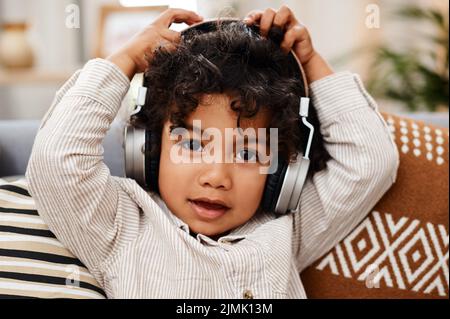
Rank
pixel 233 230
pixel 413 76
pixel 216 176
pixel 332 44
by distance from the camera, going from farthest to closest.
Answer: pixel 332 44 → pixel 413 76 → pixel 233 230 → pixel 216 176

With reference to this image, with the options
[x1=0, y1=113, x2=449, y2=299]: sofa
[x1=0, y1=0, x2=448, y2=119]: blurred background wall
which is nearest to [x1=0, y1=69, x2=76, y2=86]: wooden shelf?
[x1=0, y1=0, x2=448, y2=119]: blurred background wall

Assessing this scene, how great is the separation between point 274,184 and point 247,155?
0.07m

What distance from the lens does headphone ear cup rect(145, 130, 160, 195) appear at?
710 mm

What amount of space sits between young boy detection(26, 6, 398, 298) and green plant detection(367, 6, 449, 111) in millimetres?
894

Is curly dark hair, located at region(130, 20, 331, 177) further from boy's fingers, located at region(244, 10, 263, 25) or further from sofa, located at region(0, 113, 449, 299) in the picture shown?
sofa, located at region(0, 113, 449, 299)

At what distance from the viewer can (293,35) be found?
72 centimetres

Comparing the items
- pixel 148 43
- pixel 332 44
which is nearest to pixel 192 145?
pixel 148 43

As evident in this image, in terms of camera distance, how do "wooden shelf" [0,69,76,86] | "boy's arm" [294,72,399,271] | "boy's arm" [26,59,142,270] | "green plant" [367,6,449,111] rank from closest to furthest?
1. "boy's arm" [26,59,142,270]
2. "boy's arm" [294,72,399,271]
3. "green plant" [367,6,449,111]
4. "wooden shelf" [0,69,76,86]

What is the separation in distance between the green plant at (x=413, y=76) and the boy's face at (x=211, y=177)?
102cm

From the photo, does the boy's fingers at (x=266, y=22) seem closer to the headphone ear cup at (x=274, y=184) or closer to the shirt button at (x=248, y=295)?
the headphone ear cup at (x=274, y=184)

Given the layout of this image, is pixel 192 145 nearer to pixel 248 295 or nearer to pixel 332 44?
pixel 248 295

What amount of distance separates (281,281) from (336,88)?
11.1 inches

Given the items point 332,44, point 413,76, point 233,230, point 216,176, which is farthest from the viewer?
point 332,44
